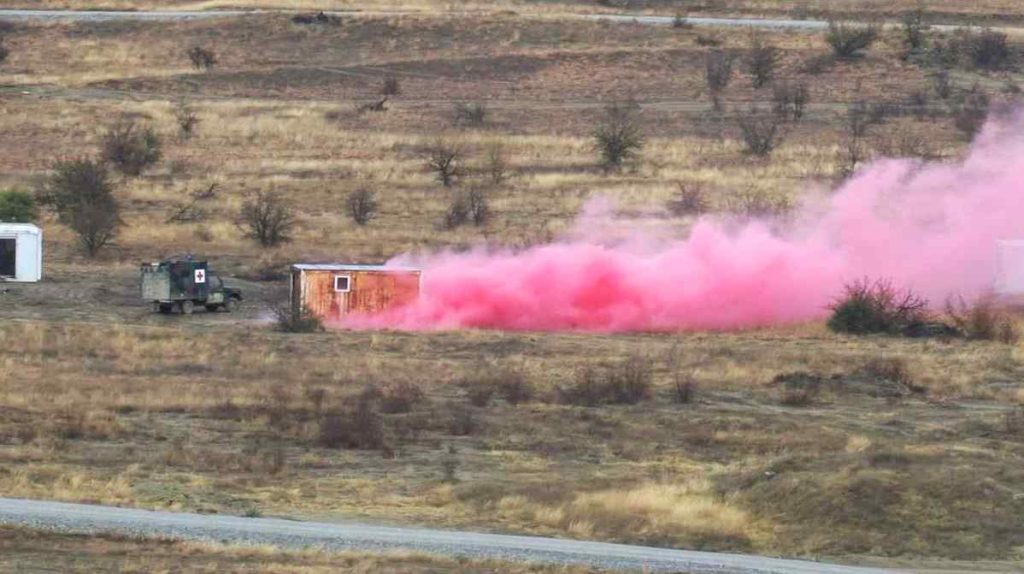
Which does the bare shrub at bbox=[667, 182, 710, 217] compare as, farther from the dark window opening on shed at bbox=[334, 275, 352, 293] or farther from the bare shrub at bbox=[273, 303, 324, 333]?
the bare shrub at bbox=[273, 303, 324, 333]

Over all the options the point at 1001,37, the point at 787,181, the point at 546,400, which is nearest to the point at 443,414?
the point at 546,400

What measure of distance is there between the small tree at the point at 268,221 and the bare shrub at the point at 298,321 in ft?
49.9

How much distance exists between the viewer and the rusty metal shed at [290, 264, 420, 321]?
6216 cm

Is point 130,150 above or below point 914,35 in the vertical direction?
below

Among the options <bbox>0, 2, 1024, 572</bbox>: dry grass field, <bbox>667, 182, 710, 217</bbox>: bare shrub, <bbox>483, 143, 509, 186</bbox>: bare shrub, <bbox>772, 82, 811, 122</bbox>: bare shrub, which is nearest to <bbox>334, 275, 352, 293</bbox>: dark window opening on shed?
<bbox>0, 2, 1024, 572</bbox>: dry grass field

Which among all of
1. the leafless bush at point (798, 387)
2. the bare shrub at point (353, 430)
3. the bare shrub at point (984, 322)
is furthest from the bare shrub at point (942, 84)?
the bare shrub at point (353, 430)

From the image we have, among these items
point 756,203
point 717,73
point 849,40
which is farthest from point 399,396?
point 849,40

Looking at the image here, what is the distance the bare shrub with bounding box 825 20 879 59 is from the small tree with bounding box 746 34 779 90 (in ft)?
10.3

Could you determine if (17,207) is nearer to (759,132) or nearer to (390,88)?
(390,88)

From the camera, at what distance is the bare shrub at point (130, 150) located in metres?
87.8

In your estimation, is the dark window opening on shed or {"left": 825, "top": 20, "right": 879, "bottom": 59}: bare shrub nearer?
the dark window opening on shed

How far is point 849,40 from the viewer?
10288 cm

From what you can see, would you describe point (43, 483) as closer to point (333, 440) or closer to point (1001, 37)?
point (333, 440)

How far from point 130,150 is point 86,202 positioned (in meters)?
11.1
